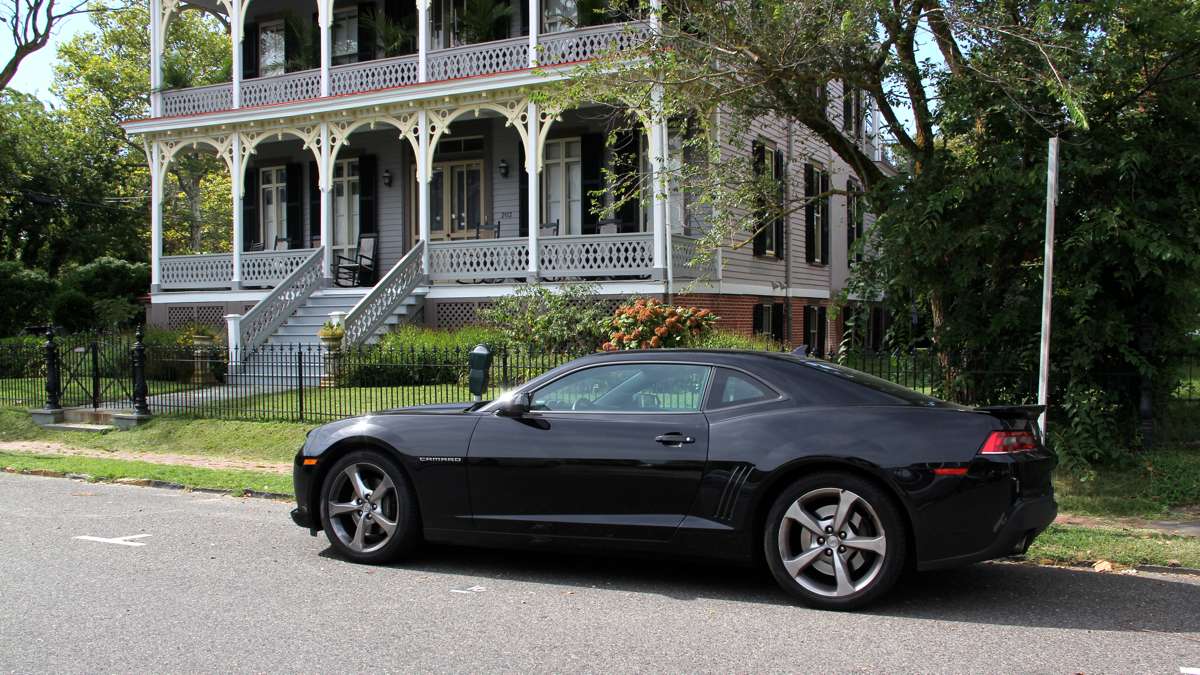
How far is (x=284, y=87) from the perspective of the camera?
70.9 ft

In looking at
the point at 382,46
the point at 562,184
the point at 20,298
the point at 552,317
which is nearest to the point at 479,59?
the point at 562,184

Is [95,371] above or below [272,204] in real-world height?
below

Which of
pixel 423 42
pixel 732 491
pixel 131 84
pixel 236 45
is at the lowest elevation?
pixel 732 491

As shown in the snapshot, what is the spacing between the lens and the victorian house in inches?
723

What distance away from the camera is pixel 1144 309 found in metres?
9.01

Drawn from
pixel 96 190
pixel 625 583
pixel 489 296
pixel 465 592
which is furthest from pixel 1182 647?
pixel 96 190

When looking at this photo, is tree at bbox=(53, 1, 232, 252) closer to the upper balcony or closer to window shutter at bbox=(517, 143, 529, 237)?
the upper balcony

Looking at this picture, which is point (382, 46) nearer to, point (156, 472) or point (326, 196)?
point (326, 196)

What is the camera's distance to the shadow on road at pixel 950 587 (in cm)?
533

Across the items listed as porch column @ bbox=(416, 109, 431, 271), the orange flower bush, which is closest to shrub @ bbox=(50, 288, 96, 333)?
porch column @ bbox=(416, 109, 431, 271)

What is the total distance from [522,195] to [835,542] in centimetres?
1649

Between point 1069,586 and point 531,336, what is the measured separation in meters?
11.2

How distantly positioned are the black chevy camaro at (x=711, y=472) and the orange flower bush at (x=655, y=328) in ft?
20.3

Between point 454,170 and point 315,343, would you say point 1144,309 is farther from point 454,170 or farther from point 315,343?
point 454,170
